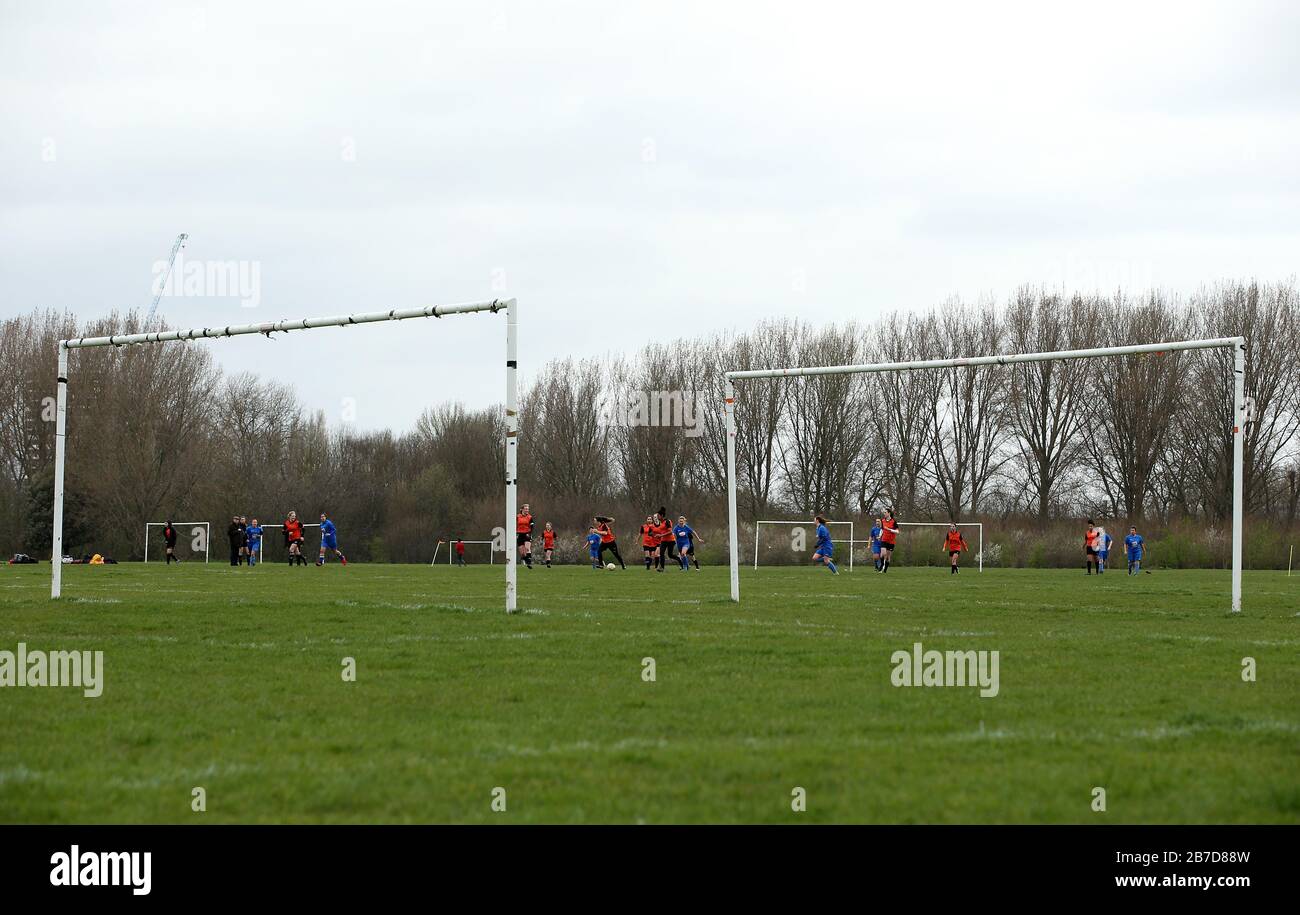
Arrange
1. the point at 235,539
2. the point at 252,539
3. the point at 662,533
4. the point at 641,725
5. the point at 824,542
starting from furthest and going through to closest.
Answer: the point at 252,539 → the point at 235,539 → the point at 662,533 → the point at 824,542 → the point at 641,725

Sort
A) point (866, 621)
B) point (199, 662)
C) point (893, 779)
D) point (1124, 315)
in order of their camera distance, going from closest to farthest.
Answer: point (893, 779) → point (199, 662) → point (866, 621) → point (1124, 315)

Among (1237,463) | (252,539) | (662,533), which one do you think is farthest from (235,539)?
(1237,463)

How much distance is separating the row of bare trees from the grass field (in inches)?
1984

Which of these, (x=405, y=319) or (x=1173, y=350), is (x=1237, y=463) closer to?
(x=1173, y=350)

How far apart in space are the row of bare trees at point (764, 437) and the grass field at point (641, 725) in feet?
165

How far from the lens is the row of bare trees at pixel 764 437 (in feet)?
212

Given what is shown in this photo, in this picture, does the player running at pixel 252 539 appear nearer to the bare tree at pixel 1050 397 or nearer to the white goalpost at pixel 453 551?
the white goalpost at pixel 453 551

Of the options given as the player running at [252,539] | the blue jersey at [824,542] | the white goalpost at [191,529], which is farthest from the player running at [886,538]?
the white goalpost at [191,529]

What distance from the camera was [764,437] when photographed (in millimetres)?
73875

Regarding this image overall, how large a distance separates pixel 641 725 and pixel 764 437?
66272 millimetres

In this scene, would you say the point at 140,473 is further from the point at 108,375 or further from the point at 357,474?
the point at 357,474
